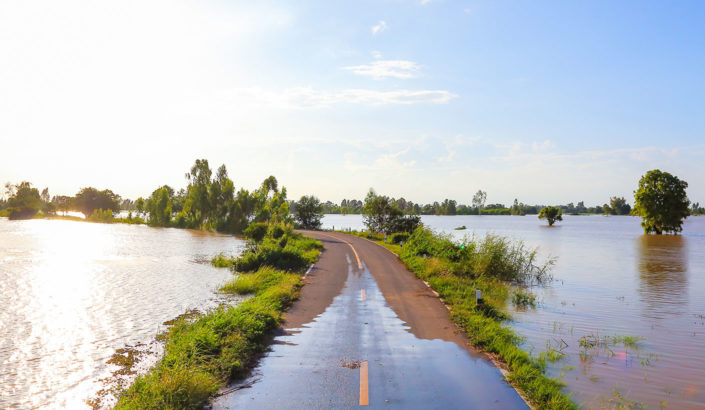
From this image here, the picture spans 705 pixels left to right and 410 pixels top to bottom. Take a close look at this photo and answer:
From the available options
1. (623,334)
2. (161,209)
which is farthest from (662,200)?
(161,209)

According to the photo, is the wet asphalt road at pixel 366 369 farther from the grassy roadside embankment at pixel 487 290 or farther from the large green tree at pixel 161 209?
the large green tree at pixel 161 209

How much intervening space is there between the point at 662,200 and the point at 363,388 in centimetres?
9017

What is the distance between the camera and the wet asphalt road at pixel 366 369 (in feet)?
24.5

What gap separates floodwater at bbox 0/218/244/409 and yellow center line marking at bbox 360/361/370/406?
18.6ft

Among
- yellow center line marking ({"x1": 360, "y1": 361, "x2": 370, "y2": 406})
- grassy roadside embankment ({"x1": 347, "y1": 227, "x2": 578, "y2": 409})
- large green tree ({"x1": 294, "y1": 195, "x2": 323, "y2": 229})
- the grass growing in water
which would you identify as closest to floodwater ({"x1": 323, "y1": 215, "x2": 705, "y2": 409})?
the grass growing in water

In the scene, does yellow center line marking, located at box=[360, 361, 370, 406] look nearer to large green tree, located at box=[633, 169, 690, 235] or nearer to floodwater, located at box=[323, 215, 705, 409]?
floodwater, located at box=[323, 215, 705, 409]

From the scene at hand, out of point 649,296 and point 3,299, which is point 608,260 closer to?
point 649,296

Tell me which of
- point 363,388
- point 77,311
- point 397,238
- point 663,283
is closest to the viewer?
point 363,388

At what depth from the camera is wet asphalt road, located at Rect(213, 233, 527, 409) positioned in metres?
7.46

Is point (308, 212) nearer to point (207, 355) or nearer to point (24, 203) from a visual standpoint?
point (207, 355)

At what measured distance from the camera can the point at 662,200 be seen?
7669cm

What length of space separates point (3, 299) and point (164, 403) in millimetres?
18448

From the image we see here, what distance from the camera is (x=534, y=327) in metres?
14.8

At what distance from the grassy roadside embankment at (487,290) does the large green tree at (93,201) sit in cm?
14653
